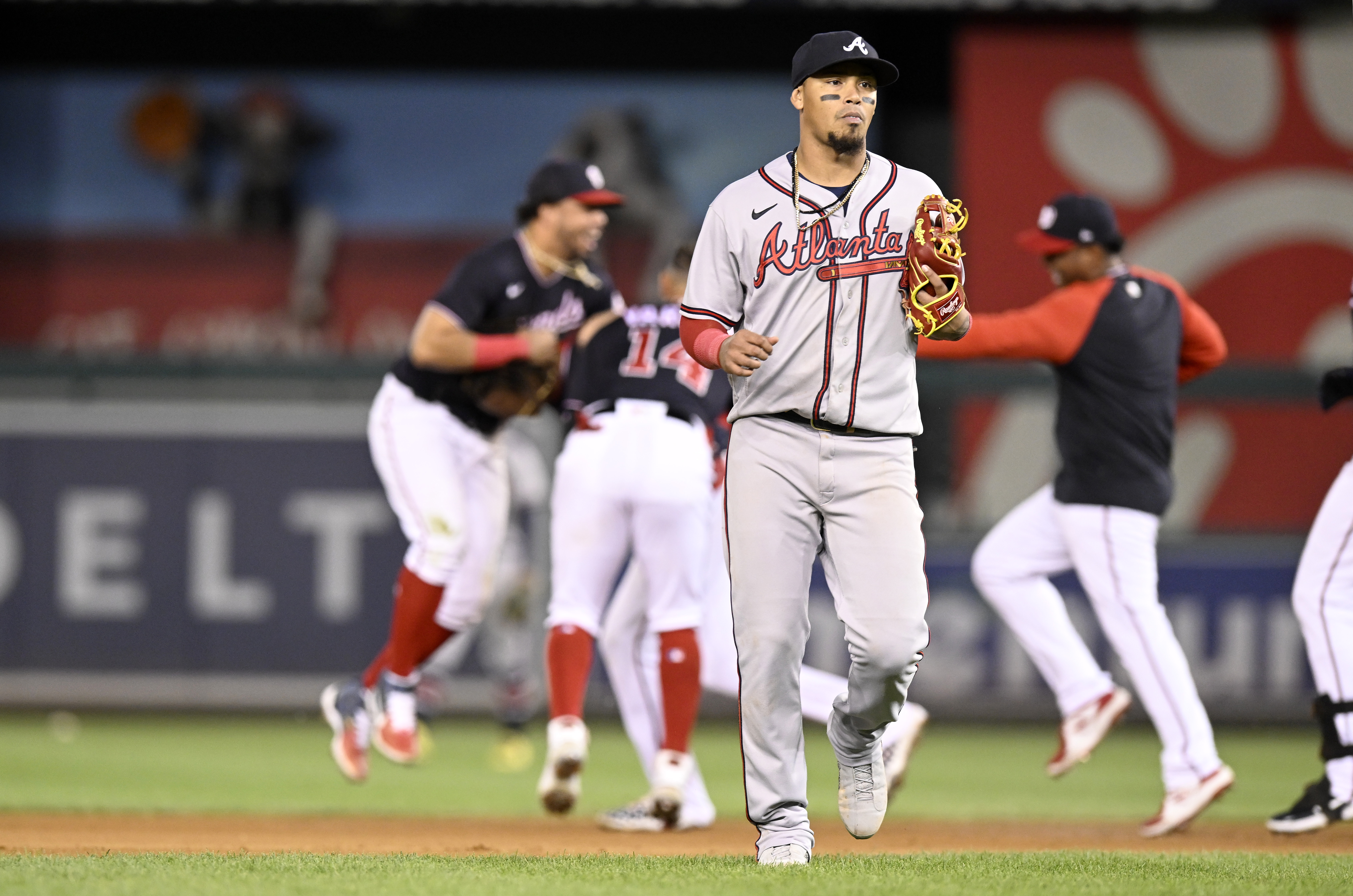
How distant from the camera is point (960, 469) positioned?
39.4ft

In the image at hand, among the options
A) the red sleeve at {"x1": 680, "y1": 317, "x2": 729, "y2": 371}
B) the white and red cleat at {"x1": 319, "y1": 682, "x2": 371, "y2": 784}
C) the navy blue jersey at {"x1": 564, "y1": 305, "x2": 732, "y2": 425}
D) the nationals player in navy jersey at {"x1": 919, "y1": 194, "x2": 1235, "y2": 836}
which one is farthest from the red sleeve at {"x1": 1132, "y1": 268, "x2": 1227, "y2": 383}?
the white and red cleat at {"x1": 319, "y1": 682, "x2": 371, "y2": 784}

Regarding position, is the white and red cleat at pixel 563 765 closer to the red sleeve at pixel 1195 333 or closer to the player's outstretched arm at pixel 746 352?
the player's outstretched arm at pixel 746 352

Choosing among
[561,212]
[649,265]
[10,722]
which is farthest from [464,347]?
[649,265]

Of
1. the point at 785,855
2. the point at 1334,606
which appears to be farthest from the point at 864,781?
the point at 1334,606

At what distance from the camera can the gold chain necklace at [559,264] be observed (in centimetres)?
613

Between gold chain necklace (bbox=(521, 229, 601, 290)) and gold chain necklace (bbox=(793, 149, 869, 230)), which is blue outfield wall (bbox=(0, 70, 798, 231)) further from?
gold chain necklace (bbox=(793, 149, 869, 230))

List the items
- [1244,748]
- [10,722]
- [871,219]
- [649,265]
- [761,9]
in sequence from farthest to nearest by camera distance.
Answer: [649,265], [761,9], [10,722], [1244,748], [871,219]

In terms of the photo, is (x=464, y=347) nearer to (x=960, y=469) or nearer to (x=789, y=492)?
(x=789, y=492)

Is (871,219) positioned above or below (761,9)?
below

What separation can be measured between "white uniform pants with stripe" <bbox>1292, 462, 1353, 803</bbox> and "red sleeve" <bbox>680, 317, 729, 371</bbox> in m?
2.53

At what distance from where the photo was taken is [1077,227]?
5.92 meters

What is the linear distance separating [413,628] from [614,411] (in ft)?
3.69

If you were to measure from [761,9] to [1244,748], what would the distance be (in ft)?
20.0

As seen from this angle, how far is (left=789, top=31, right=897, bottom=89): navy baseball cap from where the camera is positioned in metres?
4.06
